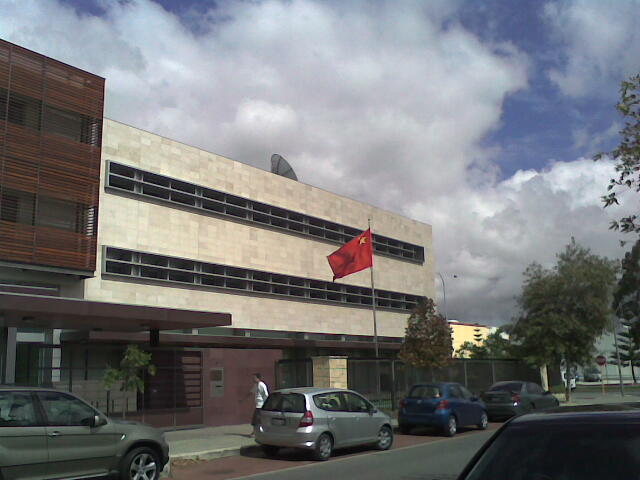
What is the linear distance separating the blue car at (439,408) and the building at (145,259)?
20.3 ft

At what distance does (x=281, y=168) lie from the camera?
1505 inches

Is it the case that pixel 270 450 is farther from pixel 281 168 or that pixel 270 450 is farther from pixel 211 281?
pixel 281 168

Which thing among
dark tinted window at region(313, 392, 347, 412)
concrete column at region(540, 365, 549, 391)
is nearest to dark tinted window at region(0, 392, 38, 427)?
dark tinted window at region(313, 392, 347, 412)

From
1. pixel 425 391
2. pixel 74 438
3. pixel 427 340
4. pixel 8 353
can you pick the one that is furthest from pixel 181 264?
pixel 74 438

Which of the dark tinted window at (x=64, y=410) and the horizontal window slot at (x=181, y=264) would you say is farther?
the horizontal window slot at (x=181, y=264)

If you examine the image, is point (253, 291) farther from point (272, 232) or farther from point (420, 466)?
point (420, 466)

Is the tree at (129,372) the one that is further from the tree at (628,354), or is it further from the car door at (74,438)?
the tree at (628,354)

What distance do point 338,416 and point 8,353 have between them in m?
11.1

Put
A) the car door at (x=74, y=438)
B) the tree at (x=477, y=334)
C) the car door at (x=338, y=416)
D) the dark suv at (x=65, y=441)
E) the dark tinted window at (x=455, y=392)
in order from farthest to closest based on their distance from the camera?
the tree at (x=477, y=334)
the dark tinted window at (x=455, y=392)
the car door at (x=338, y=416)
the car door at (x=74, y=438)
the dark suv at (x=65, y=441)

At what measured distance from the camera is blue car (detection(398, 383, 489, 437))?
19.1 meters

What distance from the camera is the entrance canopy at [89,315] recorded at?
52.7ft

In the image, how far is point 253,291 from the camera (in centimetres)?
3238

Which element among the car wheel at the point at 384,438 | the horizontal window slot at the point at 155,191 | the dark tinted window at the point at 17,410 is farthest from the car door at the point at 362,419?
the horizontal window slot at the point at 155,191

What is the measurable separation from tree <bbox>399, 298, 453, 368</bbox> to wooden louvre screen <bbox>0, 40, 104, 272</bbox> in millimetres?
13597
